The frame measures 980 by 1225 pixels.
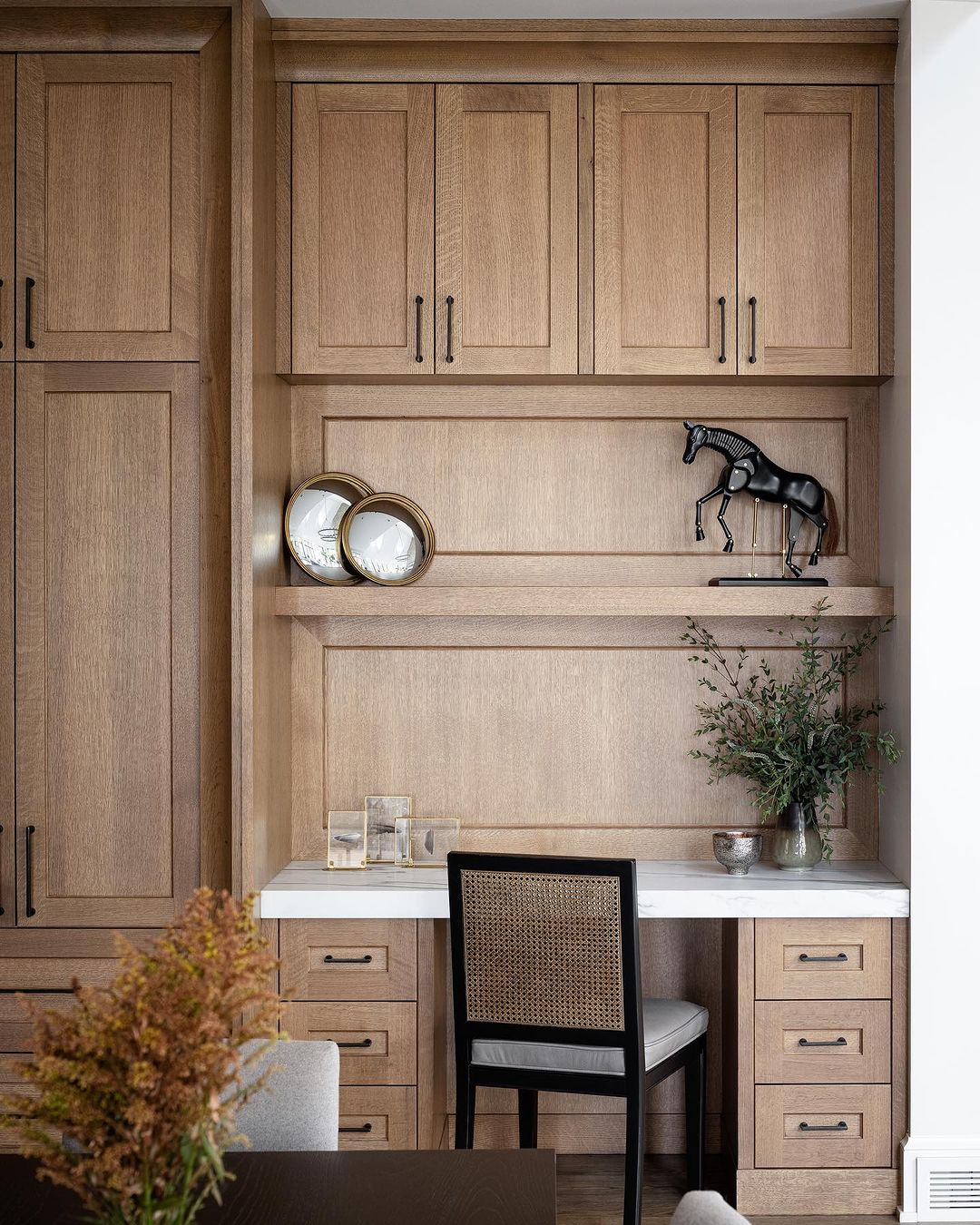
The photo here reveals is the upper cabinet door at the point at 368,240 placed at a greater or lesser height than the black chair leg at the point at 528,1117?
greater

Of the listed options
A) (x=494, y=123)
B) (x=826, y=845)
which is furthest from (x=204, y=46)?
(x=826, y=845)

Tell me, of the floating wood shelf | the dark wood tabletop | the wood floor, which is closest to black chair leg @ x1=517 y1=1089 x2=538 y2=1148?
the wood floor

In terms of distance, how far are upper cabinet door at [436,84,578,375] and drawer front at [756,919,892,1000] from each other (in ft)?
4.75

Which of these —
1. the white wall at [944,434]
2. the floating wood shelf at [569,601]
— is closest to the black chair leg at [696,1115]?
the white wall at [944,434]

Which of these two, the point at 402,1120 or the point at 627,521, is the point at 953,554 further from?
the point at 402,1120

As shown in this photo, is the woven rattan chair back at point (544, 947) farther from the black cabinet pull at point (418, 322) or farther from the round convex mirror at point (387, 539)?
the black cabinet pull at point (418, 322)

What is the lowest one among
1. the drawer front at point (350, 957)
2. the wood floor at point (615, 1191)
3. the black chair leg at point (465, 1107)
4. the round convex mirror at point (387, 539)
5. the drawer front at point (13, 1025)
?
the wood floor at point (615, 1191)

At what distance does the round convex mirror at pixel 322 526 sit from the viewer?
2992mm

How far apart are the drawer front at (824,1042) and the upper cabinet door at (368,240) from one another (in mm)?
1783

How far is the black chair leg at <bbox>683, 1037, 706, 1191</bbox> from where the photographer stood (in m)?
2.68

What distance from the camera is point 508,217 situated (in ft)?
9.41

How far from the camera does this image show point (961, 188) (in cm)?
274

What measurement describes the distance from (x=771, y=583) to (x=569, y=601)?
1.72 ft

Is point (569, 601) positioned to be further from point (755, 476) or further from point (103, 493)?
point (103, 493)
